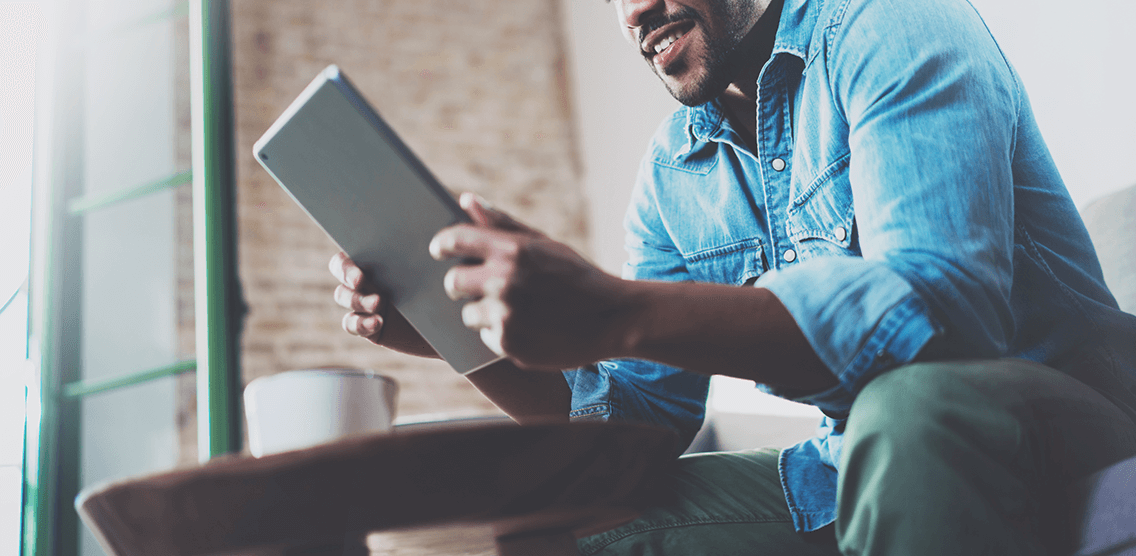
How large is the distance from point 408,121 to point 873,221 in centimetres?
329

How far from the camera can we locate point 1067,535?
0.49 metres

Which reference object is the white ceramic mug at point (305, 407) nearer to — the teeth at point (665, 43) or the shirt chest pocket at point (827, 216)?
the shirt chest pocket at point (827, 216)

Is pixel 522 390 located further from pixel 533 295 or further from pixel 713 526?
pixel 533 295

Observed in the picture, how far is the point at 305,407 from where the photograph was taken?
0.66m

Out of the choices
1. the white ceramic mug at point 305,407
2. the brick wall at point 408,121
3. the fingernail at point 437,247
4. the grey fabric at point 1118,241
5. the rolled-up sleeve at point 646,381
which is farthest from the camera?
the brick wall at point 408,121

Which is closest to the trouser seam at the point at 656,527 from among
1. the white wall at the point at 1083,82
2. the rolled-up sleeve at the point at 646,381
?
the rolled-up sleeve at the point at 646,381

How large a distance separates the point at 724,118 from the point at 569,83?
9.87ft

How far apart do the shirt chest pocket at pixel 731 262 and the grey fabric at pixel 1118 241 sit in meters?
0.45

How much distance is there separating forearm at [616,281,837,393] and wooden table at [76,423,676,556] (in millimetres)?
57

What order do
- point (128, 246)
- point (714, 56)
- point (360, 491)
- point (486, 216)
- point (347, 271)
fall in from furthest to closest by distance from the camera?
1. point (128, 246)
2. point (714, 56)
3. point (347, 271)
4. point (486, 216)
5. point (360, 491)

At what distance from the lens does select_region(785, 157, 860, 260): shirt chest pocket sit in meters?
0.80

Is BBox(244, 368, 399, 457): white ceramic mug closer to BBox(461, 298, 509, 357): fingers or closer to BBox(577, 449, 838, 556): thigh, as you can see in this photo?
BBox(461, 298, 509, 357): fingers

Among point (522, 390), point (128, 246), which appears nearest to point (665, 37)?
point (522, 390)

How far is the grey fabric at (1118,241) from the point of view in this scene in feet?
3.37
